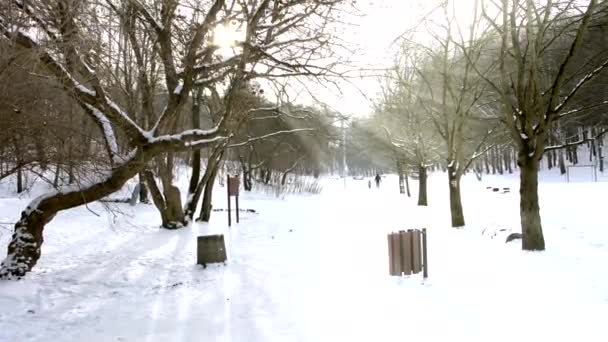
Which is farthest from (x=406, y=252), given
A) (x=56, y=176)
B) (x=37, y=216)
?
(x=37, y=216)

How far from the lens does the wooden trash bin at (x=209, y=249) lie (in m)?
8.94

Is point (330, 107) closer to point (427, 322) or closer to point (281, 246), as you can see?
point (281, 246)

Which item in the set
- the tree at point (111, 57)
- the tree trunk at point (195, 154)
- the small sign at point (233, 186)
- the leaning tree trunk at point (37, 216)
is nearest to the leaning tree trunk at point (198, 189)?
the tree trunk at point (195, 154)

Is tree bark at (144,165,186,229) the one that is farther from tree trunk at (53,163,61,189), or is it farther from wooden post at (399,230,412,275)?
wooden post at (399,230,412,275)

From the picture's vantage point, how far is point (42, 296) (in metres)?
6.60

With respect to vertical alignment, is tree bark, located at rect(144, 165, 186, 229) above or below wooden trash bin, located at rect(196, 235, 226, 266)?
above

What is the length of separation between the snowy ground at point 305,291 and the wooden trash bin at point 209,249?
0.66ft

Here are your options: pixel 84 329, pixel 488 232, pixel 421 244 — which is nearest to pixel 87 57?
pixel 84 329

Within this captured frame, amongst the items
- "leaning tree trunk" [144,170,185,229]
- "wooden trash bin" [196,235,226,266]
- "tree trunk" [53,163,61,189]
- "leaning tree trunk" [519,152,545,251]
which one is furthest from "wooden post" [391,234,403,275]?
"leaning tree trunk" [144,170,185,229]

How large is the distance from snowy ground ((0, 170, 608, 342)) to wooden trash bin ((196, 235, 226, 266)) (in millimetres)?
201

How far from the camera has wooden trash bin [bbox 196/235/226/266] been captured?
894 cm

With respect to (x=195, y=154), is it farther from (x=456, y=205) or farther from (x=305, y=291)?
(x=305, y=291)

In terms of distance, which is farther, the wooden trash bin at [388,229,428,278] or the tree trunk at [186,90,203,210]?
the tree trunk at [186,90,203,210]

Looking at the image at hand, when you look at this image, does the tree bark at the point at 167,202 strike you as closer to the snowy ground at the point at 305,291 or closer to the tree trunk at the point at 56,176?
the snowy ground at the point at 305,291
